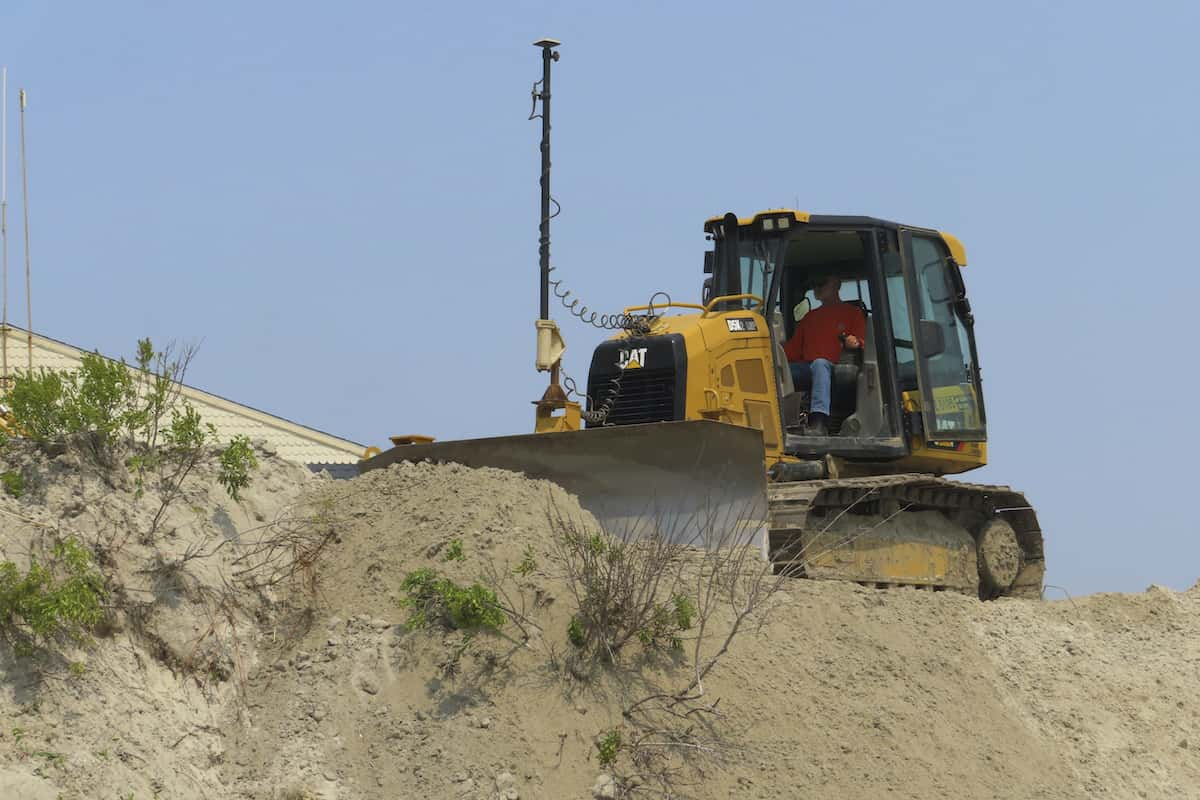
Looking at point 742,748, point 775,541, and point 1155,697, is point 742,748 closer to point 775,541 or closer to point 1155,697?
point 775,541

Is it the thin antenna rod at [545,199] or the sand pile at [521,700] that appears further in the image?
the thin antenna rod at [545,199]

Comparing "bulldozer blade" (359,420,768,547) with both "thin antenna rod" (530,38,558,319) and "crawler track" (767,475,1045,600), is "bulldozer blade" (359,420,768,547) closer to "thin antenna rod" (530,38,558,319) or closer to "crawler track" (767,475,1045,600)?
"crawler track" (767,475,1045,600)

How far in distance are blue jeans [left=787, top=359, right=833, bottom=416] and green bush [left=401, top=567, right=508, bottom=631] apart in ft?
14.2

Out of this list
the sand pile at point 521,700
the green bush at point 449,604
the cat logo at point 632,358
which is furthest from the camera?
the cat logo at point 632,358

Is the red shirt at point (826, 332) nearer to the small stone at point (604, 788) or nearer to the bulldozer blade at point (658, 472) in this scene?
the bulldozer blade at point (658, 472)

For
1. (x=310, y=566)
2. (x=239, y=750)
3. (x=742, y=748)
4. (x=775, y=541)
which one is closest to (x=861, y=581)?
(x=775, y=541)

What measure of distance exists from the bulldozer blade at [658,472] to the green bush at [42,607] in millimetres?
3650

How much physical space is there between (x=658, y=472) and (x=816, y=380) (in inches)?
85.4

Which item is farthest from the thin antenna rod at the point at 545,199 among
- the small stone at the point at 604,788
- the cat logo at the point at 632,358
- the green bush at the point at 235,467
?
the small stone at the point at 604,788

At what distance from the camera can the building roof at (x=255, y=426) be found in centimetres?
2108

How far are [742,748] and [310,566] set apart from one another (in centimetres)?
295

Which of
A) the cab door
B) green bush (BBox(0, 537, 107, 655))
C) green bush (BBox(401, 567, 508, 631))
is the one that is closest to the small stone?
green bush (BBox(401, 567, 508, 631))

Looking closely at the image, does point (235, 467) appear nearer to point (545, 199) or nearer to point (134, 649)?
point (134, 649)

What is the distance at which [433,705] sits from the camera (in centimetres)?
877
